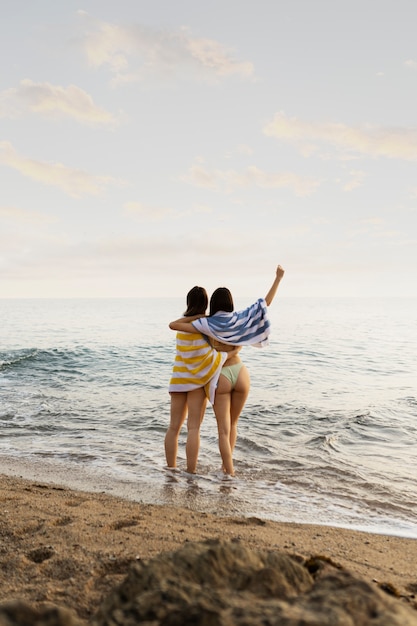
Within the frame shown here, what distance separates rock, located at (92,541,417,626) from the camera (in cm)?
153

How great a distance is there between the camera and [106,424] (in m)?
8.95

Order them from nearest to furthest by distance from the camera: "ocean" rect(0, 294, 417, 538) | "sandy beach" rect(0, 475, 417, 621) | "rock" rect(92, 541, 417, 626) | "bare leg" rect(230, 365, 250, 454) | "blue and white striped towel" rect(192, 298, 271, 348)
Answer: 1. "rock" rect(92, 541, 417, 626)
2. "sandy beach" rect(0, 475, 417, 621)
3. "ocean" rect(0, 294, 417, 538)
4. "blue and white striped towel" rect(192, 298, 271, 348)
5. "bare leg" rect(230, 365, 250, 454)

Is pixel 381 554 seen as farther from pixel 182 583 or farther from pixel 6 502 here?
pixel 6 502

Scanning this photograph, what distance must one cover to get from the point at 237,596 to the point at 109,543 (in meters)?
1.89

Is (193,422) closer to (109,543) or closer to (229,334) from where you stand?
(229,334)

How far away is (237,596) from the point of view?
1.68 meters

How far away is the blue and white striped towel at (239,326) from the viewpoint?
575 cm

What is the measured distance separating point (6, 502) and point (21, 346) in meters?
19.3

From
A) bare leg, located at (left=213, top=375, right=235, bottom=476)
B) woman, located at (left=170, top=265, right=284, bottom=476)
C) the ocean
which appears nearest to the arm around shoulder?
woman, located at (left=170, top=265, right=284, bottom=476)

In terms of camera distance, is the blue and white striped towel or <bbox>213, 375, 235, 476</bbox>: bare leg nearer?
the blue and white striped towel

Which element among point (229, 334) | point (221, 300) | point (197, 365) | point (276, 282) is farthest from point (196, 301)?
point (276, 282)

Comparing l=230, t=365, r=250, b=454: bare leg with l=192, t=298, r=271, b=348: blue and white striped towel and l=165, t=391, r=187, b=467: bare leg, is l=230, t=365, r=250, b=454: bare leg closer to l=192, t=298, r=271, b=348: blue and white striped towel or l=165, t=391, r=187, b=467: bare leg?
l=192, t=298, r=271, b=348: blue and white striped towel

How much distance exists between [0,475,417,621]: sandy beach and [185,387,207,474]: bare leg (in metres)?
1.28

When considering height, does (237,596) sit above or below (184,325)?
below
